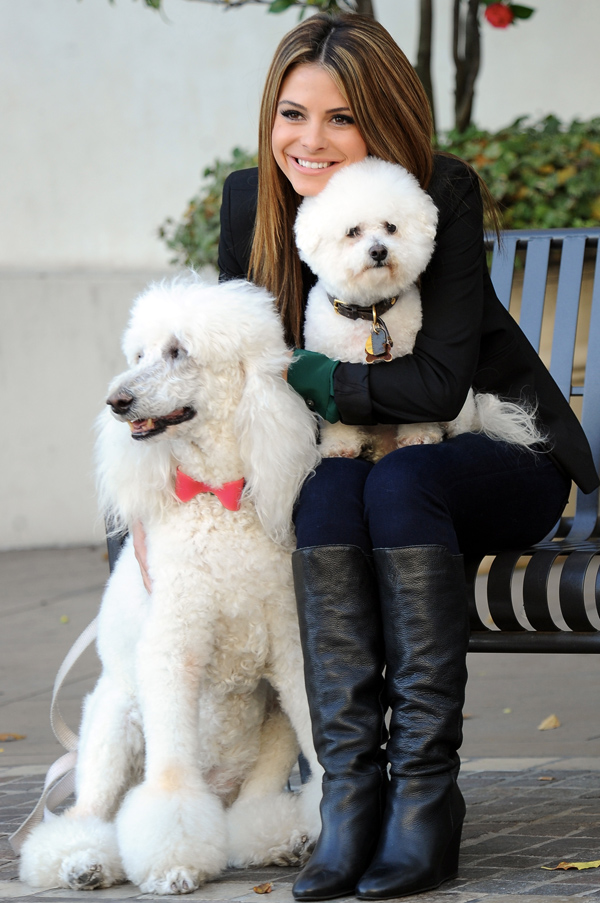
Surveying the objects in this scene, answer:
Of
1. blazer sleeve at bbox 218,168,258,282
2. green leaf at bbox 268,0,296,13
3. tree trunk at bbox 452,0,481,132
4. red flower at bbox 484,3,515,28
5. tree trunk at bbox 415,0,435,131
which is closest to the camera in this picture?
blazer sleeve at bbox 218,168,258,282

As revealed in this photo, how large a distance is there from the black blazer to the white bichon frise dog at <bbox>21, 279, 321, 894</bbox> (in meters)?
0.19

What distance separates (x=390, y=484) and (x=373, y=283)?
19.3 inches

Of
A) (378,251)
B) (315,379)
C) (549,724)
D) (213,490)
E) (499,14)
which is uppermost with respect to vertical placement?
(499,14)

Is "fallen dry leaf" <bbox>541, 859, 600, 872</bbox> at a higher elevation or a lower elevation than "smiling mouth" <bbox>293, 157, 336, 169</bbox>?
lower

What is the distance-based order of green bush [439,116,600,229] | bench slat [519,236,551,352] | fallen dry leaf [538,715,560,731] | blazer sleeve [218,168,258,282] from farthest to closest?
1. green bush [439,116,600,229]
2. fallen dry leaf [538,715,560,731]
3. bench slat [519,236,551,352]
4. blazer sleeve [218,168,258,282]

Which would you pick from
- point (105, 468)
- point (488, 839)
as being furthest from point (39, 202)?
point (488, 839)

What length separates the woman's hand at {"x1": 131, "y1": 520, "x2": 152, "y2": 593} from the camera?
7.71 ft

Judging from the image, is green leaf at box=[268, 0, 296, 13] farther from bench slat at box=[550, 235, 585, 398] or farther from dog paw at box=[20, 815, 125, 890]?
dog paw at box=[20, 815, 125, 890]

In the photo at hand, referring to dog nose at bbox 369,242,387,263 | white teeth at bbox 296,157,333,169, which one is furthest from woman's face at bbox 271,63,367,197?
dog nose at bbox 369,242,387,263

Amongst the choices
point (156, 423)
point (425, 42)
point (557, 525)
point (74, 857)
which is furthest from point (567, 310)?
point (425, 42)

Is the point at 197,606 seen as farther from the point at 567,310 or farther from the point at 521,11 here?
the point at 521,11

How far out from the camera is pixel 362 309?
2514 mm

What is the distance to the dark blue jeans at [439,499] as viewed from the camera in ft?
7.02

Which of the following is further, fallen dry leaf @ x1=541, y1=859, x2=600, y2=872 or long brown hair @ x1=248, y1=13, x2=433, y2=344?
long brown hair @ x1=248, y1=13, x2=433, y2=344
